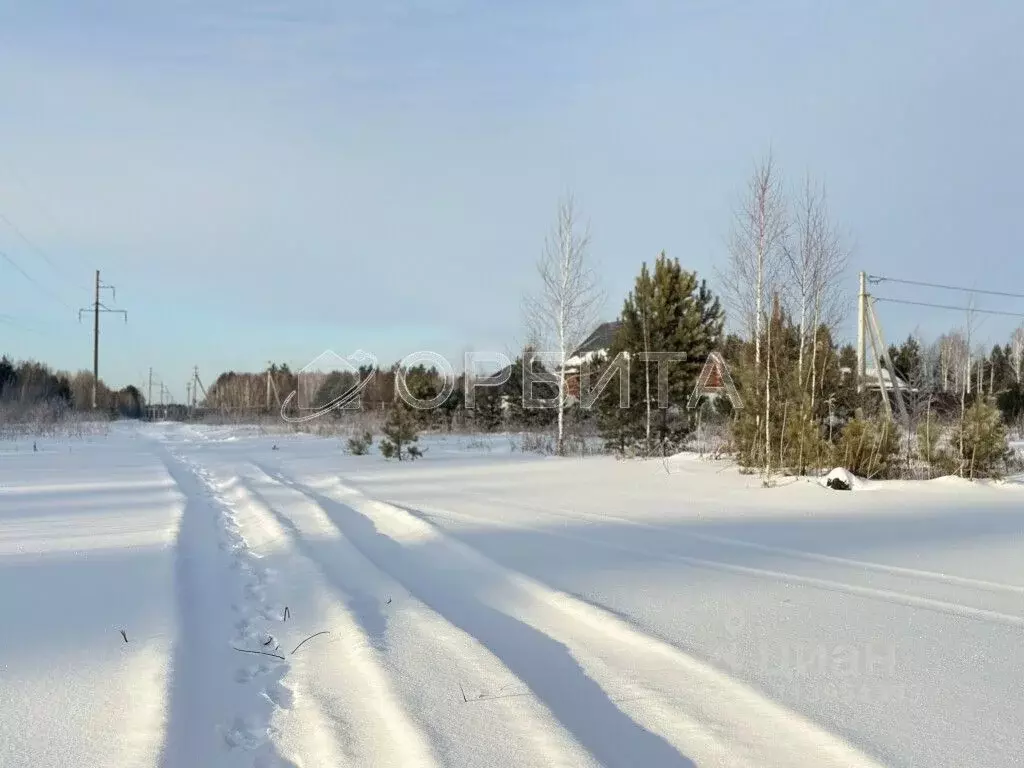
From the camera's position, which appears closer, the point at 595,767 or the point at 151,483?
the point at 595,767

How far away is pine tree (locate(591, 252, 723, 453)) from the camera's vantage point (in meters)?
16.1

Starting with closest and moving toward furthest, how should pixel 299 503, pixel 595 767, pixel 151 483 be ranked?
pixel 595 767 < pixel 299 503 < pixel 151 483

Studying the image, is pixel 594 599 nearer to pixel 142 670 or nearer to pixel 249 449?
pixel 142 670

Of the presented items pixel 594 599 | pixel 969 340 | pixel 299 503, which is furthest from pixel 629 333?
pixel 594 599

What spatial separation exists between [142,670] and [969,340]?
14.4m

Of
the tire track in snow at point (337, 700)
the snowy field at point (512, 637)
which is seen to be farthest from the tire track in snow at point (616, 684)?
the tire track in snow at point (337, 700)

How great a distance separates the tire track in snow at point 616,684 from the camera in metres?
2.45

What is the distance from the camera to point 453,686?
3023mm

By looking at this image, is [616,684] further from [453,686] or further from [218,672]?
[218,672]

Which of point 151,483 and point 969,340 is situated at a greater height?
point 969,340

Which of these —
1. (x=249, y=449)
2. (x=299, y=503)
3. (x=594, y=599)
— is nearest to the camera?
(x=594, y=599)

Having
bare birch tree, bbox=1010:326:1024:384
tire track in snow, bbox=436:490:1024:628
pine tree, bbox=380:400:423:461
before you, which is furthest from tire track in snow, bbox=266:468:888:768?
bare birch tree, bbox=1010:326:1024:384

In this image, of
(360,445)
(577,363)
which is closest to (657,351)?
(360,445)

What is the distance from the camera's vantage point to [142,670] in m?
3.17
